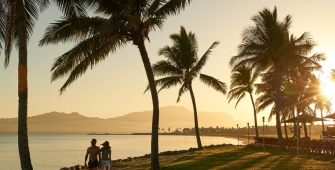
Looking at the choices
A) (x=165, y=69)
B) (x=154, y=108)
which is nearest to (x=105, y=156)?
(x=154, y=108)

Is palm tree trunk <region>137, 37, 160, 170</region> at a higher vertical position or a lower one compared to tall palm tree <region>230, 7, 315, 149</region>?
lower

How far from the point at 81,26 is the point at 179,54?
14.6m

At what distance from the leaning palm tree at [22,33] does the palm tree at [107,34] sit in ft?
3.42

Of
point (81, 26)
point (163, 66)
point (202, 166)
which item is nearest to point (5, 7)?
point (81, 26)

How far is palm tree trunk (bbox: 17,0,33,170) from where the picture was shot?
10.8m

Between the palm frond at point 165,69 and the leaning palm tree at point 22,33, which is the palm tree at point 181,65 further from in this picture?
the leaning palm tree at point 22,33

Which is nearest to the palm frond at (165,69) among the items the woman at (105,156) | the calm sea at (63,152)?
the calm sea at (63,152)

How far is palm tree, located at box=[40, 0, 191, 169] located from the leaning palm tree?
1043mm

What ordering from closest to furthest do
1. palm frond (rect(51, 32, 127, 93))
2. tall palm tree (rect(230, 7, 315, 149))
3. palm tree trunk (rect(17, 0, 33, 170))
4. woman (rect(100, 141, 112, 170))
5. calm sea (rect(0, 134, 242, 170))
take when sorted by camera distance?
1. palm tree trunk (rect(17, 0, 33, 170))
2. woman (rect(100, 141, 112, 170))
3. palm frond (rect(51, 32, 127, 93))
4. tall palm tree (rect(230, 7, 315, 149))
5. calm sea (rect(0, 134, 242, 170))

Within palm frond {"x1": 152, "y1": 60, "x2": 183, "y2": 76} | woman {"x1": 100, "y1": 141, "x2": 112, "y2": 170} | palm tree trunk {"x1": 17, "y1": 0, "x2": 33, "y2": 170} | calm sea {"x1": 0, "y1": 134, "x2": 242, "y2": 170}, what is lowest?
calm sea {"x1": 0, "y1": 134, "x2": 242, "y2": 170}

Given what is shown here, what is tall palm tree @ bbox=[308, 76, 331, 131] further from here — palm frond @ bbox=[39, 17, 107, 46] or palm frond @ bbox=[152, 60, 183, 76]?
palm frond @ bbox=[39, 17, 107, 46]

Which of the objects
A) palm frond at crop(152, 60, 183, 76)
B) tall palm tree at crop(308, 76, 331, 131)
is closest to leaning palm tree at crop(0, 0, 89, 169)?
palm frond at crop(152, 60, 183, 76)

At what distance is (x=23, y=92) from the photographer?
11008mm

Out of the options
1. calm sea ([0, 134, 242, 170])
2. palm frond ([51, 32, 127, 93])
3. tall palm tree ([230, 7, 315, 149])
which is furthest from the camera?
calm sea ([0, 134, 242, 170])
